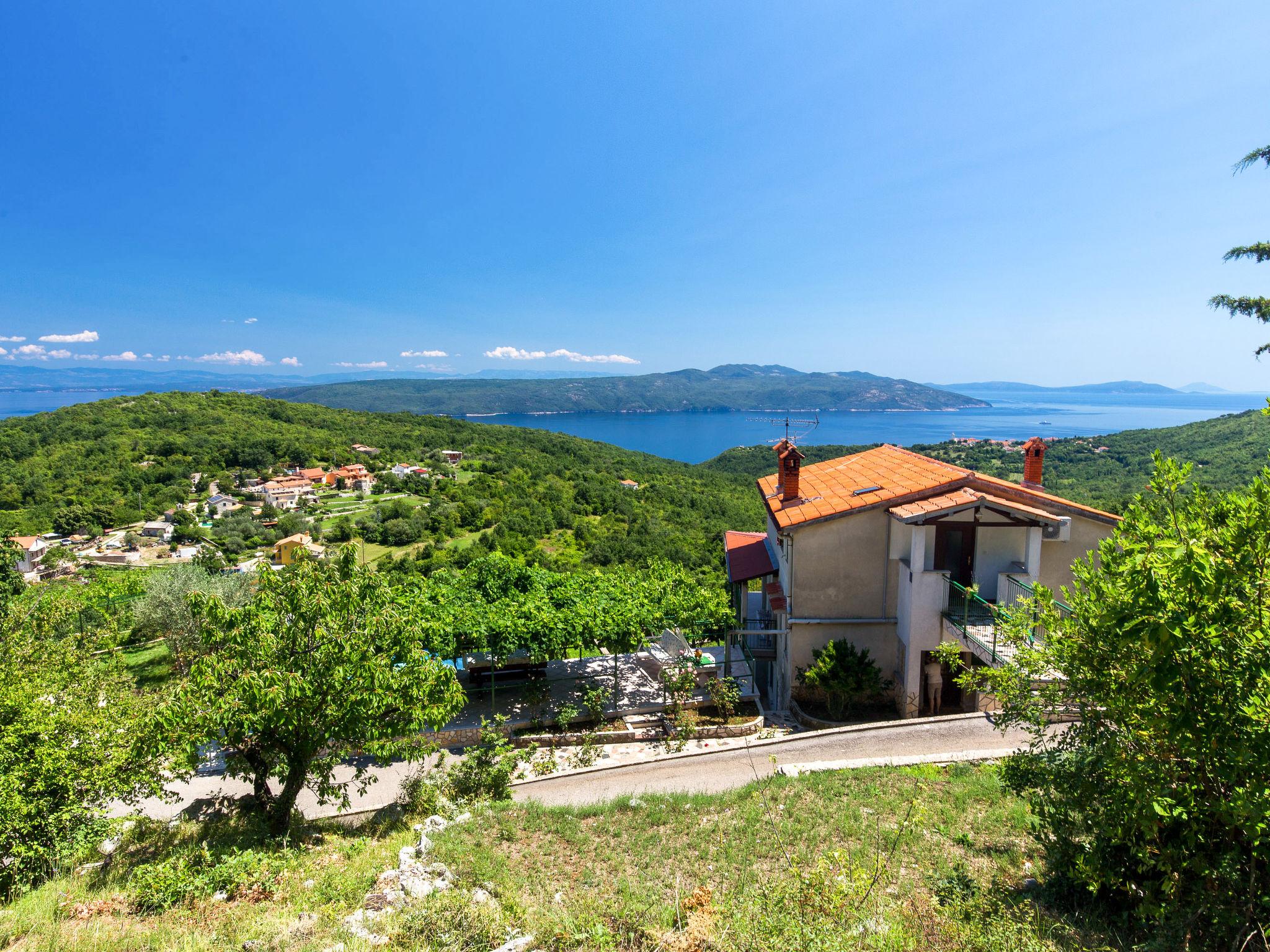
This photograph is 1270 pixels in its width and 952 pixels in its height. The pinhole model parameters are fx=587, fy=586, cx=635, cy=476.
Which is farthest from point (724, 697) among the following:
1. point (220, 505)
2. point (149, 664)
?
point (220, 505)

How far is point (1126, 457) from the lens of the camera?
51.2 metres

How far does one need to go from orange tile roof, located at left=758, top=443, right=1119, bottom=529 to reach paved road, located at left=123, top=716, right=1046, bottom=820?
4408 mm

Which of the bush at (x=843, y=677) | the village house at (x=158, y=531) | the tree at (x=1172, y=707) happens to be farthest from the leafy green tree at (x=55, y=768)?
the village house at (x=158, y=531)

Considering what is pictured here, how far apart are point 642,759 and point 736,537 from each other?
9.65m

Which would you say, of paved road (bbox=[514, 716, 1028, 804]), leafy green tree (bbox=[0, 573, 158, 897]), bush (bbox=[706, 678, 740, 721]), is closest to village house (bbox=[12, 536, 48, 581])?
leafy green tree (bbox=[0, 573, 158, 897])

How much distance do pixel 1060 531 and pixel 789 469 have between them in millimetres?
6065

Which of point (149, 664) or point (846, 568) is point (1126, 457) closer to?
point (846, 568)

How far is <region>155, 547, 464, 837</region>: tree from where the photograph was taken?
7.47 m

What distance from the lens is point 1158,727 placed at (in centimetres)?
362

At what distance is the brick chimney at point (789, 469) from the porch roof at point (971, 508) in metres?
3.83

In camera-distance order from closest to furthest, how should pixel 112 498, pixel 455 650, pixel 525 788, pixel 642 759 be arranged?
1. pixel 525 788
2. pixel 642 759
3. pixel 455 650
4. pixel 112 498

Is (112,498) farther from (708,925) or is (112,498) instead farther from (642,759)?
(708,925)

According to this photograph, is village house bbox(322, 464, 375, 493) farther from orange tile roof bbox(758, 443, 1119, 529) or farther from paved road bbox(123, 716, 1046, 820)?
orange tile roof bbox(758, 443, 1119, 529)

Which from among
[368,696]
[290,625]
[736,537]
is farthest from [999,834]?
[736,537]
